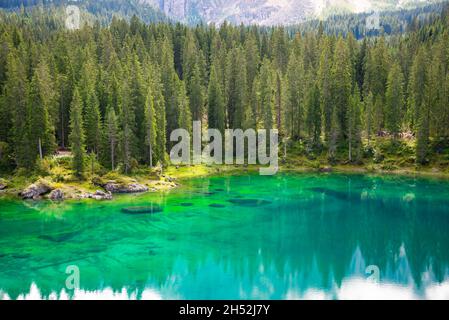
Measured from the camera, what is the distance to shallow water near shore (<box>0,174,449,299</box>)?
31.2 metres

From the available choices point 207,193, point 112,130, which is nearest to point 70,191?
point 112,130

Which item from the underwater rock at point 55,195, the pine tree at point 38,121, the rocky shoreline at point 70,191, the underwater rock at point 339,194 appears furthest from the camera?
the pine tree at point 38,121

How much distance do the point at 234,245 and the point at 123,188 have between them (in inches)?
1053

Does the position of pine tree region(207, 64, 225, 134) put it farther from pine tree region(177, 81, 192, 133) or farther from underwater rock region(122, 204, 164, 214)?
underwater rock region(122, 204, 164, 214)

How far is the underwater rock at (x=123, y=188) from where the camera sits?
2438 inches

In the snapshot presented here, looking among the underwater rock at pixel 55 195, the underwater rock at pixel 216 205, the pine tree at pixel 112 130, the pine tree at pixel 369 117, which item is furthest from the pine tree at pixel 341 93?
the underwater rock at pixel 55 195

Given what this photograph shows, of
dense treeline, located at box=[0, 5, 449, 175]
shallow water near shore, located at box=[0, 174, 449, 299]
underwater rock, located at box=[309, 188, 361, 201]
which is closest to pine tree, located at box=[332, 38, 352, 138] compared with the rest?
dense treeline, located at box=[0, 5, 449, 175]

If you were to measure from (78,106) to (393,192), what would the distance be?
47.7m

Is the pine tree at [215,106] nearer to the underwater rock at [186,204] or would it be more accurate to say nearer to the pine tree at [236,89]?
the pine tree at [236,89]

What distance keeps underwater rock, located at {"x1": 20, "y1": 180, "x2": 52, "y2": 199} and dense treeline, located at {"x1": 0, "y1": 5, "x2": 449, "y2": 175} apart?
18.1ft

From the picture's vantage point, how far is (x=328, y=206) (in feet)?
186

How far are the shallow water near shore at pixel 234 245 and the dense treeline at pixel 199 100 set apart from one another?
1430 centimetres

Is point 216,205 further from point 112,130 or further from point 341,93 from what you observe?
point 341,93
